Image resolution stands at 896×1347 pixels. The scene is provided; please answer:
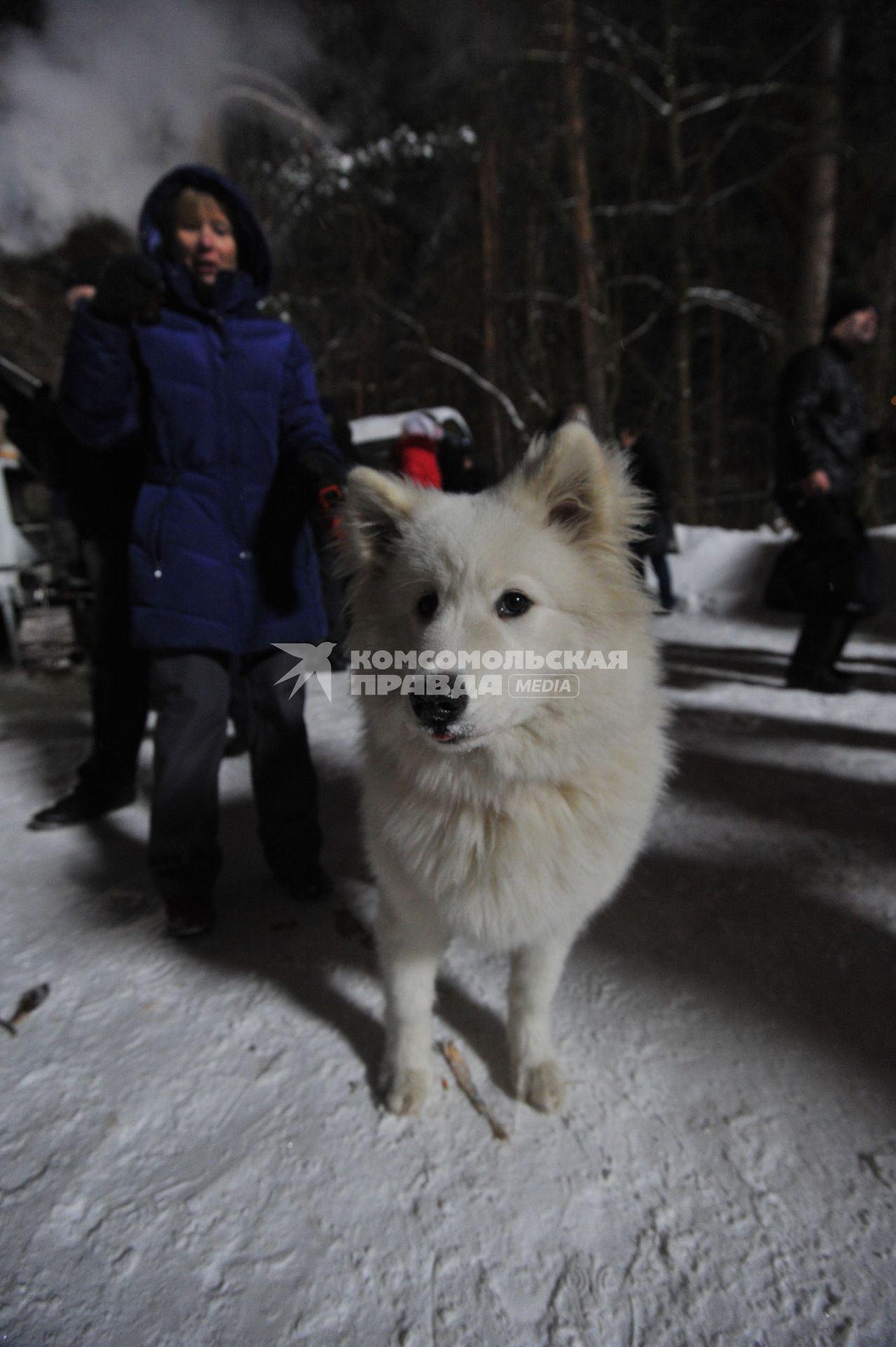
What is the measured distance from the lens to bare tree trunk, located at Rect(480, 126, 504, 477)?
8930 millimetres

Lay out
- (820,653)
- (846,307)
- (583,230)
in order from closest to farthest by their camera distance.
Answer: (846,307), (820,653), (583,230)

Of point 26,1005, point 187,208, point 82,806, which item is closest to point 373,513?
point 187,208

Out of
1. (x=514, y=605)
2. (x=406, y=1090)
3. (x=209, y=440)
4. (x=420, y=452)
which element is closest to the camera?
(x=514, y=605)

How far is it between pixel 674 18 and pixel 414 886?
11.9 meters

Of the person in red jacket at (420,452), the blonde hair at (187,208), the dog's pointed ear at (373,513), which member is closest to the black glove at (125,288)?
the blonde hair at (187,208)

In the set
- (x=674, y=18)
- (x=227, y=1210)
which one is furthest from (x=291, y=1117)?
(x=674, y=18)

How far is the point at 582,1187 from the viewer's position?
49.9 inches

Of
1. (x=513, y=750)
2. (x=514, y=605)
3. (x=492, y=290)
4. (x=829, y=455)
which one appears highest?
(x=492, y=290)

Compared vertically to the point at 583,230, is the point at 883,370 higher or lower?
lower

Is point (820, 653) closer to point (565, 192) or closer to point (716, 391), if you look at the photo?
point (565, 192)

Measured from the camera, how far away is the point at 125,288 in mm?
1760

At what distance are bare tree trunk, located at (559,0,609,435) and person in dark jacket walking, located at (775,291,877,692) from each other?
176 inches

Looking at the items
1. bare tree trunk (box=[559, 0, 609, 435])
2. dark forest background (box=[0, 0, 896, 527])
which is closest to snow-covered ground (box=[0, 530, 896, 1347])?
dark forest background (box=[0, 0, 896, 527])

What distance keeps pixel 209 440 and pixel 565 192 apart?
35.5ft
